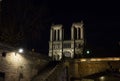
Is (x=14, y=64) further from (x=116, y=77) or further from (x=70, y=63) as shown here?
(x=116, y=77)

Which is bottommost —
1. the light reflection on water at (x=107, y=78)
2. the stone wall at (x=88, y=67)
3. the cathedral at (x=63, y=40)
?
the light reflection on water at (x=107, y=78)

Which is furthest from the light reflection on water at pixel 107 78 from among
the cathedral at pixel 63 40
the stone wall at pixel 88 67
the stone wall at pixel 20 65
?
the cathedral at pixel 63 40

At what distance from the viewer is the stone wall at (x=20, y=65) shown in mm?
28797

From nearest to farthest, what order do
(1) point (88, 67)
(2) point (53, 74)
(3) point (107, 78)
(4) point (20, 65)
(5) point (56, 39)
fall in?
1. (3) point (107, 78)
2. (4) point (20, 65)
3. (2) point (53, 74)
4. (1) point (88, 67)
5. (5) point (56, 39)

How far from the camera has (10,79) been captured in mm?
29344

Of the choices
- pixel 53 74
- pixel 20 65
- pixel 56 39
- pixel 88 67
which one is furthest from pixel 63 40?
pixel 20 65

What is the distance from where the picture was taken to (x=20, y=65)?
1201 inches

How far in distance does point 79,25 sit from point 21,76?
216 ft

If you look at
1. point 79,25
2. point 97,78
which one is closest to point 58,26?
point 79,25

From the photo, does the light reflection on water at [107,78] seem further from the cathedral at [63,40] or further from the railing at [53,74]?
the cathedral at [63,40]

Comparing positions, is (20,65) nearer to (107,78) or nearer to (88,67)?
(88,67)

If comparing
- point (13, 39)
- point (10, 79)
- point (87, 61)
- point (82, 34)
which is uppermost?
point (82, 34)

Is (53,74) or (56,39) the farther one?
(56,39)

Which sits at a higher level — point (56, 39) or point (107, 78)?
point (56, 39)
